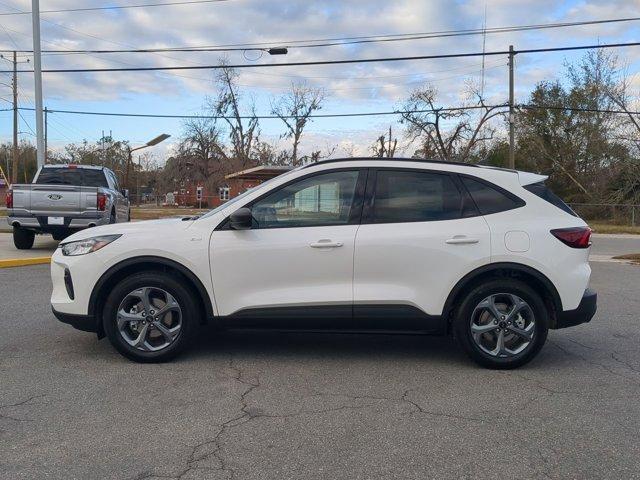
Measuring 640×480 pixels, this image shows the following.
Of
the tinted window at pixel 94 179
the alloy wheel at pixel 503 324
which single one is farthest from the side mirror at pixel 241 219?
the tinted window at pixel 94 179

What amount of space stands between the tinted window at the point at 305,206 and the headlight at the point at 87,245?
1277mm

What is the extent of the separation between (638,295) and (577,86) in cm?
3676

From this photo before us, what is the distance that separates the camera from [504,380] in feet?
15.6

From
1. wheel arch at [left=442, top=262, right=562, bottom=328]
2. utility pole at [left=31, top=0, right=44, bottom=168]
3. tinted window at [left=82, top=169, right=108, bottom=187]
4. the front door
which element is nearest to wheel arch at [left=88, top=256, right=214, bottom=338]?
the front door

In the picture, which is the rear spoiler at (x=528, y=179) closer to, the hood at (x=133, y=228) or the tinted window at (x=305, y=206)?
the tinted window at (x=305, y=206)

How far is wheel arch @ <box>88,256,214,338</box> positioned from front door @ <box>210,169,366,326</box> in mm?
136

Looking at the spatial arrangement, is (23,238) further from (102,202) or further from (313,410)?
(313,410)

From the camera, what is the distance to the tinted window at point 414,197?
496cm

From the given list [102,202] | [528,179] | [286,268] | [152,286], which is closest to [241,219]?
[286,268]

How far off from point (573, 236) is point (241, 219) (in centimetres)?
281

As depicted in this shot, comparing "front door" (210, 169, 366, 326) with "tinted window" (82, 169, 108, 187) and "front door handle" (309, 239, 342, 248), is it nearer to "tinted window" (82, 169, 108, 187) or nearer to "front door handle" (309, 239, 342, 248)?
"front door handle" (309, 239, 342, 248)

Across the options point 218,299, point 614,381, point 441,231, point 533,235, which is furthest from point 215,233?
point 614,381

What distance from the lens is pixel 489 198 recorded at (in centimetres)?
502

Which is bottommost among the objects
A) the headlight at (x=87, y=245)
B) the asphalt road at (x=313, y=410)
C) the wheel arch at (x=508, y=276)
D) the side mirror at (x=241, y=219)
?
Answer: the asphalt road at (x=313, y=410)
